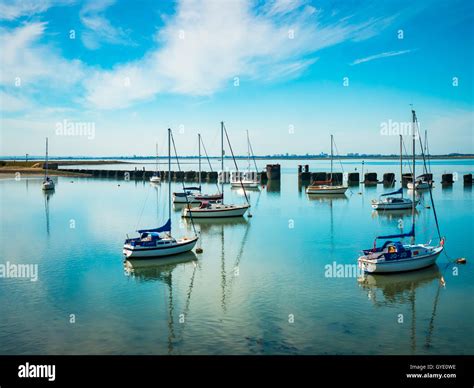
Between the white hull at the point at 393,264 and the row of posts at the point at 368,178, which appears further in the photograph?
the row of posts at the point at 368,178

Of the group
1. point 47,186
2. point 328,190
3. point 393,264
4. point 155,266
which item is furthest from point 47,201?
point 393,264

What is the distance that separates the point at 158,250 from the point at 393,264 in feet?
47.1

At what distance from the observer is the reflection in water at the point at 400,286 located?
2133 centimetres

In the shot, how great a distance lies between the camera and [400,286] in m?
23.9

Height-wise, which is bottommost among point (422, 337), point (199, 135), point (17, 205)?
point (422, 337)

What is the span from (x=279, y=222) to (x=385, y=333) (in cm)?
2833

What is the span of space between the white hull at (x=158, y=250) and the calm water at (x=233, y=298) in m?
0.74

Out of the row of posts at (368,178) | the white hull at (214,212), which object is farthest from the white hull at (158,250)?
the row of posts at (368,178)

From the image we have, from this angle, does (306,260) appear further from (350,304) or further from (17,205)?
(17,205)

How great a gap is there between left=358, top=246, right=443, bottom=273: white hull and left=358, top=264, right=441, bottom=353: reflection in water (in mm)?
305

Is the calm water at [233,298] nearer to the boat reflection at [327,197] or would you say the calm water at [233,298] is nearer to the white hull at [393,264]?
the white hull at [393,264]

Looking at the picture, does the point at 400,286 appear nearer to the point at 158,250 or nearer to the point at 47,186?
the point at 158,250
